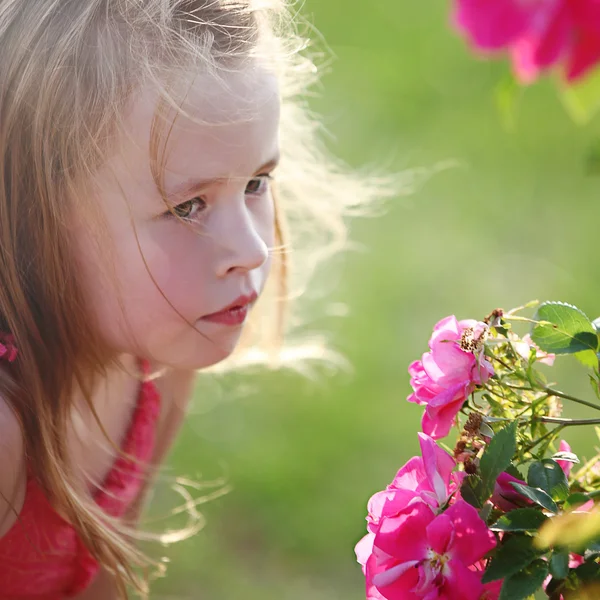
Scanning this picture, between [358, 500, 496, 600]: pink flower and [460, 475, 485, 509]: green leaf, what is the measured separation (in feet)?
0.06

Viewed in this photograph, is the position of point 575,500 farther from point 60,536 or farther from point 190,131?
point 60,536

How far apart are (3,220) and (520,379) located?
2.52ft

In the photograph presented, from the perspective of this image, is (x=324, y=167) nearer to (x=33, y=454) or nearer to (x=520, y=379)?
(x=33, y=454)

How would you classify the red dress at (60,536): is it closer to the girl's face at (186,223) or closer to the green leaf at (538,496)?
the girl's face at (186,223)

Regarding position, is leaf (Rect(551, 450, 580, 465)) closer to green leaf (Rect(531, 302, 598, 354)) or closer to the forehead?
green leaf (Rect(531, 302, 598, 354))

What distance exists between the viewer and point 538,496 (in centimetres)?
71

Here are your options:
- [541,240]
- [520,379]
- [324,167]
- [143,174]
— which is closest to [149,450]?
[324,167]

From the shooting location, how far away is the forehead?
3.89 feet

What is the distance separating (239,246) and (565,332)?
55 cm

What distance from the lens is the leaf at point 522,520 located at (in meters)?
0.69

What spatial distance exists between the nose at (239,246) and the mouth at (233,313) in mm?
64

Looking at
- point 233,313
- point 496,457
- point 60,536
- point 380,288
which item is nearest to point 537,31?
point 496,457

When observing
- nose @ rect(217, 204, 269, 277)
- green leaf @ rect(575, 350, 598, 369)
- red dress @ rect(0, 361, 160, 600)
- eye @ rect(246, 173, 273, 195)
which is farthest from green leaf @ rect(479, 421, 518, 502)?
red dress @ rect(0, 361, 160, 600)

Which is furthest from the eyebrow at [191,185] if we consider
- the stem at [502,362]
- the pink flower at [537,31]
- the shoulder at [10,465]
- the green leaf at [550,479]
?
the pink flower at [537,31]
